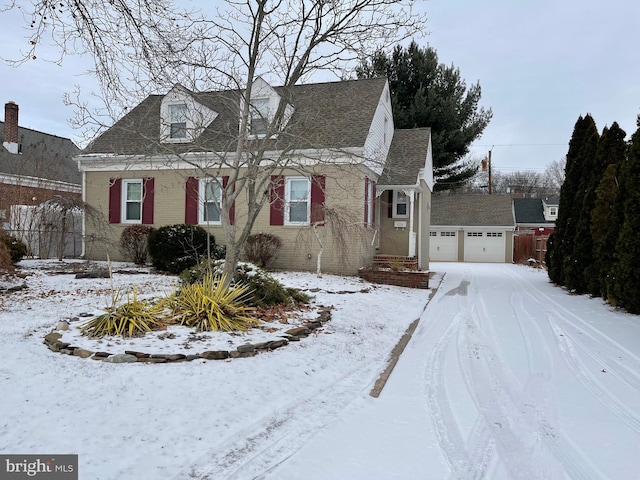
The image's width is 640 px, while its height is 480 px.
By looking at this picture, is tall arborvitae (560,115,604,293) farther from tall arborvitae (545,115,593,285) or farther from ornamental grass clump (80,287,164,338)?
ornamental grass clump (80,287,164,338)

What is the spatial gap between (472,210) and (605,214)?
65.4ft

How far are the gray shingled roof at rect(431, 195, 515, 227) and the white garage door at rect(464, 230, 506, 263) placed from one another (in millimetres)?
678

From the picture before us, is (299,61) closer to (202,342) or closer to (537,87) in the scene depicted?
(202,342)

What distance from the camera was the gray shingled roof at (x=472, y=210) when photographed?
2950 centimetres

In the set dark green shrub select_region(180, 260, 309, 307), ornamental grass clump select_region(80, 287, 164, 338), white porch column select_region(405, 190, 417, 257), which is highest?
white porch column select_region(405, 190, 417, 257)

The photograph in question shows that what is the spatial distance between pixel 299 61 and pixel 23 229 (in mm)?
11560

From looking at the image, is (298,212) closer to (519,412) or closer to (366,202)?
(366,202)

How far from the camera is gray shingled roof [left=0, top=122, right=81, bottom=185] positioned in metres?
20.8

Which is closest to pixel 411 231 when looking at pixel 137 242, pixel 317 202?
pixel 317 202

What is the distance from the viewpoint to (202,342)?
202 inches

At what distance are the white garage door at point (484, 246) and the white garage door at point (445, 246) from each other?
0.70m

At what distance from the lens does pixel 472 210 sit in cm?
3056

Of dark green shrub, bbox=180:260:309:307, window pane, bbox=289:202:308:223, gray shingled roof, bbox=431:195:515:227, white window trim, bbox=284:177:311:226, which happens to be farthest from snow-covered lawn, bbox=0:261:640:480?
gray shingled roof, bbox=431:195:515:227

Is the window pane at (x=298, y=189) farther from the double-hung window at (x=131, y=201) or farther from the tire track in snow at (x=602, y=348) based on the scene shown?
the tire track in snow at (x=602, y=348)
